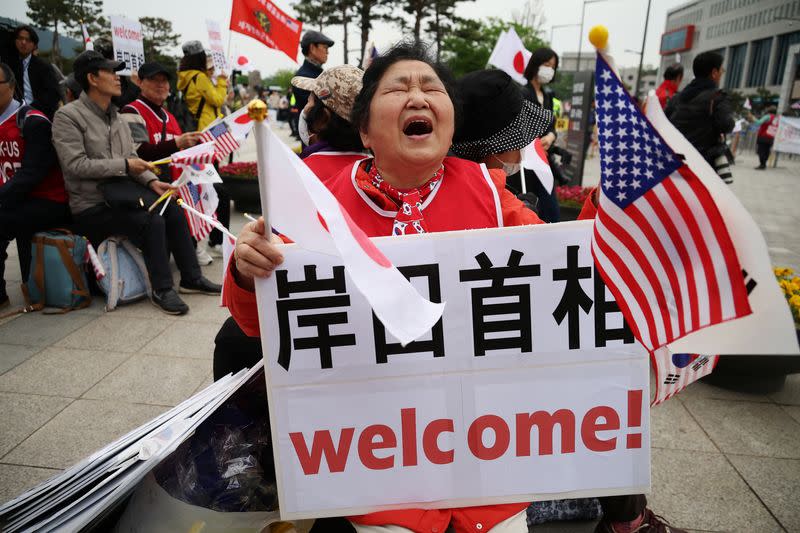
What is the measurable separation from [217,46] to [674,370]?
30.5ft

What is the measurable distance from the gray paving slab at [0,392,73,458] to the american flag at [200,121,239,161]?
2047mm

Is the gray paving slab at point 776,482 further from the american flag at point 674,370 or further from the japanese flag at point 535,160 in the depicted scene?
the japanese flag at point 535,160

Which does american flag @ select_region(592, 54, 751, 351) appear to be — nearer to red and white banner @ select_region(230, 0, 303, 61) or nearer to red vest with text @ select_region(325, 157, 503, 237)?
red vest with text @ select_region(325, 157, 503, 237)

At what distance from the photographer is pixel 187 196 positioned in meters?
4.86

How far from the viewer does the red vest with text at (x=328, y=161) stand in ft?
8.57

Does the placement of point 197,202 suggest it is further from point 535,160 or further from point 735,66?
point 735,66

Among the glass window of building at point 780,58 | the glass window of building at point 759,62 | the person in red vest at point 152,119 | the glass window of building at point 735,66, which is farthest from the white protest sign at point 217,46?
the glass window of building at point 735,66

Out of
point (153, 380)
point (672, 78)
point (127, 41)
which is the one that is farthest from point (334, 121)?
point (672, 78)

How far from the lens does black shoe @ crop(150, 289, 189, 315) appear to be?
454 cm

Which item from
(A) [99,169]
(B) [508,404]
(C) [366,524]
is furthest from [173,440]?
(A) [99,169]

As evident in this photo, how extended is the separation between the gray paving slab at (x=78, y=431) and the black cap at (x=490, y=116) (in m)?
2.26

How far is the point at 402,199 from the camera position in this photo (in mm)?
1764

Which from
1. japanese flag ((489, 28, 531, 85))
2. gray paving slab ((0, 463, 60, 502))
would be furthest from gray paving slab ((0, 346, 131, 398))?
japanese flag ((489, 28, 531, 85))

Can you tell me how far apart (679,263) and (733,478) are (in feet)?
6.57
